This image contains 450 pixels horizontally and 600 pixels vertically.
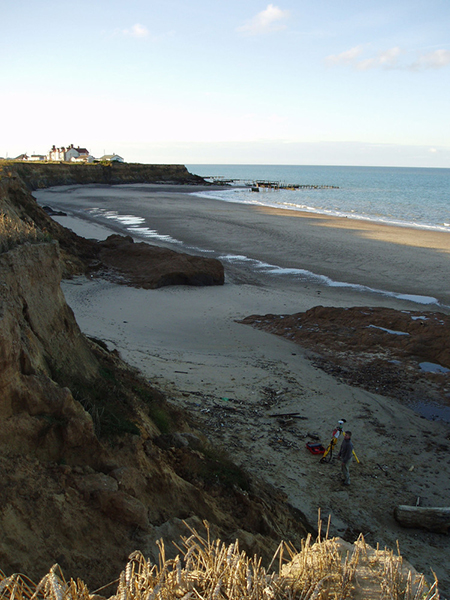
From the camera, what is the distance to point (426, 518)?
668 cm

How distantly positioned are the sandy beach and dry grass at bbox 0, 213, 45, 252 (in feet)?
14.5

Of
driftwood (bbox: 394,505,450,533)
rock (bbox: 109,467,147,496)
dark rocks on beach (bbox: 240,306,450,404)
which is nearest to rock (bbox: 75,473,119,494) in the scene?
rock (bbox: 109,467,147,496)

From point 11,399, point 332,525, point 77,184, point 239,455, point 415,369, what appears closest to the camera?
point 11,399

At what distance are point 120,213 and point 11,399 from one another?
4236cm

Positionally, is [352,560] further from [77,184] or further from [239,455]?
[77,184]

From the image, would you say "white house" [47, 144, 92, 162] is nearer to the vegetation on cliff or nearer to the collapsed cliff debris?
the collapsed cliff debris

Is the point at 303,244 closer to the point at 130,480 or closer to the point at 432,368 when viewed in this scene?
the point at 432,368

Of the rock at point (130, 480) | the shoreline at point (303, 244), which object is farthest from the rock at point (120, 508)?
the shoreline at point (303, 244)

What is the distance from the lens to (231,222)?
40.9 m

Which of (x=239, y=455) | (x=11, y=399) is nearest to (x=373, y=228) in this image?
(x=239, y=455)

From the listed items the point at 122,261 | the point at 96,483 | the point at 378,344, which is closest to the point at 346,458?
the point at 96,483

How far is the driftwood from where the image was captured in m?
6.64

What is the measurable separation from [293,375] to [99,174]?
85507 mm

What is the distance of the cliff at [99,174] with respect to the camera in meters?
73.6
